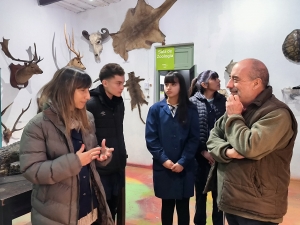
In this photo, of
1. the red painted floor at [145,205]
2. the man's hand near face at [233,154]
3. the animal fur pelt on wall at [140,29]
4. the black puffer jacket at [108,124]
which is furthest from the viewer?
the animal fur pelt on wall at [140,29]

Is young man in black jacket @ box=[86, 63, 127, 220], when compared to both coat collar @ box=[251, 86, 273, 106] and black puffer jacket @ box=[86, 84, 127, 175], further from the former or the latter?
coat collar @ box=[251, 86, 273, 106]

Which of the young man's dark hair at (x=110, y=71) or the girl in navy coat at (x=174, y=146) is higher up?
the young man's dark hair at (x=110, y=71)

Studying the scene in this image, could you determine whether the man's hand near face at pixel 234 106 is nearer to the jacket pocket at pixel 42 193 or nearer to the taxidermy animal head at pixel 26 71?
the jacket pocket at pixel 42 193

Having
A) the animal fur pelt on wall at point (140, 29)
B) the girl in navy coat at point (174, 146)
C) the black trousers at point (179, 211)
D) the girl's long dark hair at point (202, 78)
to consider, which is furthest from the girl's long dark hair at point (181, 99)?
the animal fur pelt on wall at point (140, 29)

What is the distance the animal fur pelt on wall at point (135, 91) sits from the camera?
440cm

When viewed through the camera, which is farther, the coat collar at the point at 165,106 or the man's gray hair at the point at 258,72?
the coat collar at the point at 165,106

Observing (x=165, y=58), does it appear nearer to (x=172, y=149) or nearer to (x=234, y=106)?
(x=172, y=149)

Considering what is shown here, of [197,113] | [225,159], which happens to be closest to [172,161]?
[197,113]

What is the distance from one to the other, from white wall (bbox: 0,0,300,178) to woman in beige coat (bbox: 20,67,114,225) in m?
2.90

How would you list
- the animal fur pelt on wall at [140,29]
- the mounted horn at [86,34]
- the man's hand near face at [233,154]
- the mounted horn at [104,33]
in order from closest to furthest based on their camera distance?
the man's hand near face at [233,154] < the animal fur pelt on wall at [140,29] < the mounted horn at [104,33] < the mounted horn at [86,34]

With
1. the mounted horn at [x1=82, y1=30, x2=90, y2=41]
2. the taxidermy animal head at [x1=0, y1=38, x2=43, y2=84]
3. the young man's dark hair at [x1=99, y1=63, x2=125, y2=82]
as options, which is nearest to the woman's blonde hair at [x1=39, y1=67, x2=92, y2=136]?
the young man's dark hair at [x1=99, y1=63, x2=125, y2=82]

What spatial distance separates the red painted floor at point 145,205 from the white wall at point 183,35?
22.1 inches

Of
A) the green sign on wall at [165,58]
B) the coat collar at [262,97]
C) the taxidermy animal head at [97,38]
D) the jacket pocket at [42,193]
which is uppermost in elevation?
the taxidermy animal head at [97,38]

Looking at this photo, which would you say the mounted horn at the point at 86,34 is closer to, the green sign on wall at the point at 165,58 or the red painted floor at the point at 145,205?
the green sign on wall at the point at 165,58
